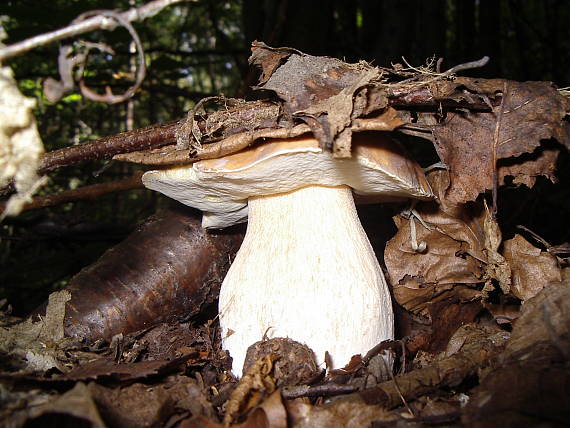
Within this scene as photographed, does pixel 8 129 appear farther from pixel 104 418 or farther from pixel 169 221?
pixel 169 221

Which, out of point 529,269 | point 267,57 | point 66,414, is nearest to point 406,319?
point 529,269

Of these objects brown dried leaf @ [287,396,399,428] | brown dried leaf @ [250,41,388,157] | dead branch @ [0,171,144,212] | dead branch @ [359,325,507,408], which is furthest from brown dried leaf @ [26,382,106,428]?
dead branch @ [0,171,144,212]

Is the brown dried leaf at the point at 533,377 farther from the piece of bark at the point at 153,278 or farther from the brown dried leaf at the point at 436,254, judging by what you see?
the piece of bark at the point at 153,278

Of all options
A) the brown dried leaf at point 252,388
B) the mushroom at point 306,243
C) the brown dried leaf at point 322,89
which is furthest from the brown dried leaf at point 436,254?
the brown dried leaf at point 252,388

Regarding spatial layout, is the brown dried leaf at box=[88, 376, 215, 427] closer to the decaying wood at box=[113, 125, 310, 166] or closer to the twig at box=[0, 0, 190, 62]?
the decaying wood at box=[113, 125, 310, 166]

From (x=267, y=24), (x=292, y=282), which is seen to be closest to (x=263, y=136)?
(x=292, y=282)

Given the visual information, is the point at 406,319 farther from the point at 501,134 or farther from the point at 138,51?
the point at 138,51
